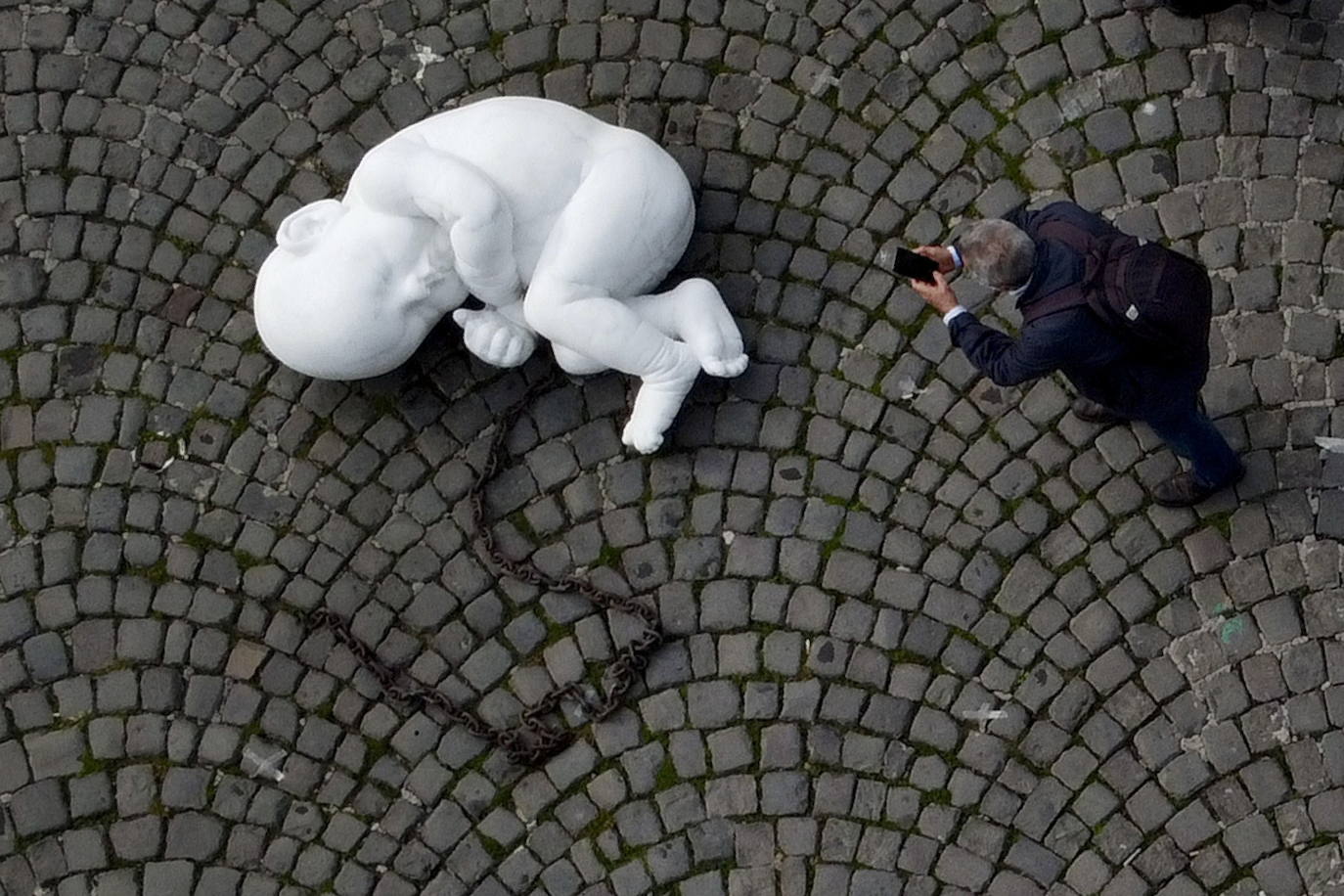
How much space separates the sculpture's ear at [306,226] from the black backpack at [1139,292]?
9.34 ft

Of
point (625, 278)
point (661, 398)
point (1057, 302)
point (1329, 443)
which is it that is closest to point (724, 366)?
point (661, 398)

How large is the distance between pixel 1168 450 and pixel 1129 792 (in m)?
1.37

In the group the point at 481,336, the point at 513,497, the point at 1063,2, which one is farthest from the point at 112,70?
the point at 1063,2

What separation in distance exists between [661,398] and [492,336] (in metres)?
0.75

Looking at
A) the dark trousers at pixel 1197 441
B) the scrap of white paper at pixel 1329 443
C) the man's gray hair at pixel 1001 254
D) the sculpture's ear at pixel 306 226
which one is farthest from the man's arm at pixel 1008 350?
the sculpture's ear at pixel 306 226

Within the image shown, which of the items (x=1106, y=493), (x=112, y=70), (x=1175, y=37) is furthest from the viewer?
(x=112, y=70)

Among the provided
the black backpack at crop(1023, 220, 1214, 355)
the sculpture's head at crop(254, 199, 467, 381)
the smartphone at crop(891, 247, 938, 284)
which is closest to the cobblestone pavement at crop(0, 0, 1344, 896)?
the sculpture's head at crop(254, 199, 467, 381)

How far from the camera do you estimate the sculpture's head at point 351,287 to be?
18.9 ft

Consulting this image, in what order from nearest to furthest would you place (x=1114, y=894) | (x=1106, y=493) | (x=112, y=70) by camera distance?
(x=1114, y=894), (x=1106, y=493), (x=112, y=70)

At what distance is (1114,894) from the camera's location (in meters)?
5.44

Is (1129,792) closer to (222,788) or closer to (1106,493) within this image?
(1106,493)

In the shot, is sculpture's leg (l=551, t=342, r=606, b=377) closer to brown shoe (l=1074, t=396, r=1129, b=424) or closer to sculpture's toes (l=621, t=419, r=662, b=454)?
sculpture's toes (l=621, t=419, r=662, b=454)

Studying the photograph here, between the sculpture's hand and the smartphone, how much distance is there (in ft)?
5.53

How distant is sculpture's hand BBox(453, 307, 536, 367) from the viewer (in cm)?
600
